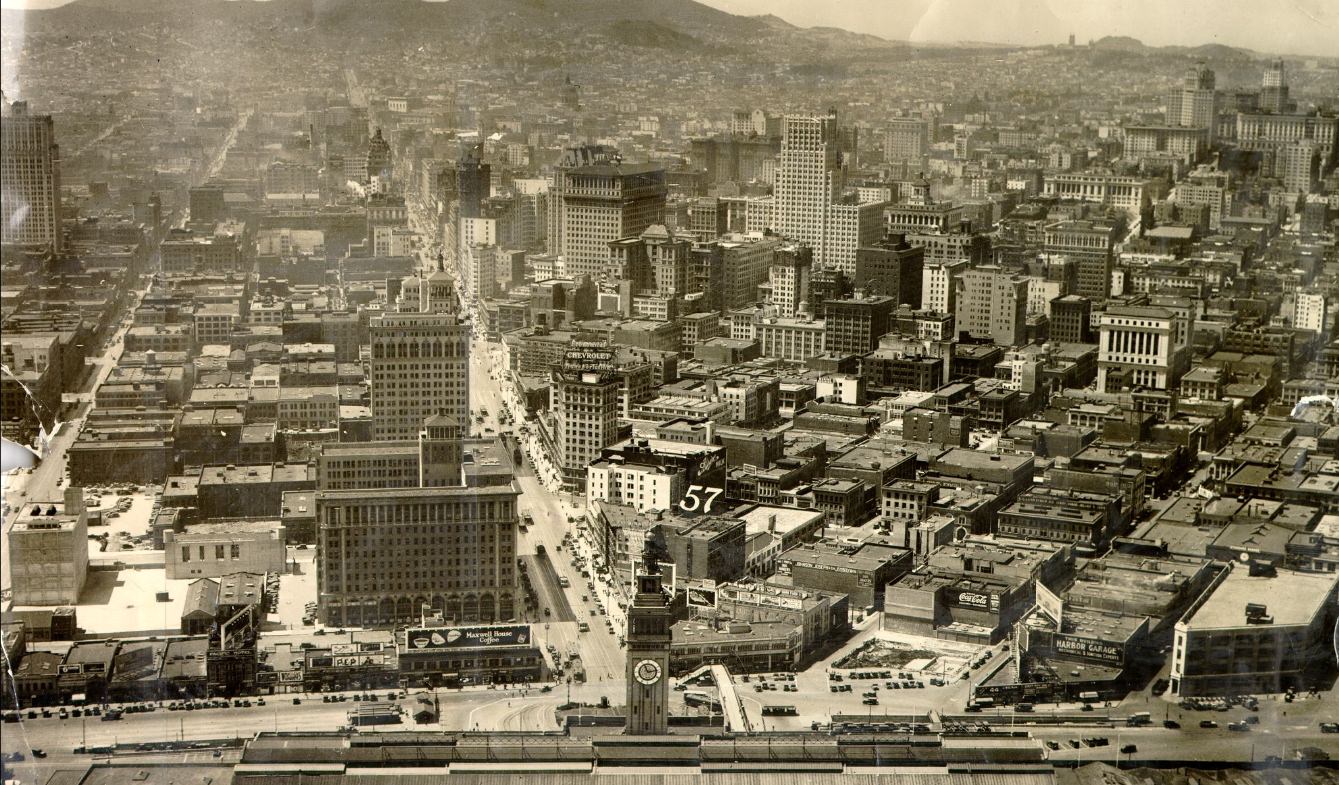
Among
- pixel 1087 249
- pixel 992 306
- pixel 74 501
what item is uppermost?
pixel 1087 249

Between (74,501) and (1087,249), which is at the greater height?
(1087,249)

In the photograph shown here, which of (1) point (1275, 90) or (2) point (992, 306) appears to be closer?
(2) point (992, 306)

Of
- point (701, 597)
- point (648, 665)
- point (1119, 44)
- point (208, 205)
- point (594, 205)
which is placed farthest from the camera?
point (594, 205)

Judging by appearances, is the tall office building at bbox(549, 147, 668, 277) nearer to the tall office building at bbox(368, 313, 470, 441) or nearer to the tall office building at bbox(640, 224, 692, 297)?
the tall office building at bbox(640, 224, 692, 297)

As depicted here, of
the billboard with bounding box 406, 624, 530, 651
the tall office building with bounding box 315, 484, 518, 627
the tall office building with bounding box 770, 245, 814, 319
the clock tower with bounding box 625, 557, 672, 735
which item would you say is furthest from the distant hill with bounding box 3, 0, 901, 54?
the clock tower with bounding box 625, 557, 672, 735

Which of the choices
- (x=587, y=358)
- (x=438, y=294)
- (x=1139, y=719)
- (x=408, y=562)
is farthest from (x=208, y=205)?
(x=1139, y=719)

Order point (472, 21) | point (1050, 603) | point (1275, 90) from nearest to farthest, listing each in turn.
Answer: point (1050, 603), point (472, 21), point (1275, 90)

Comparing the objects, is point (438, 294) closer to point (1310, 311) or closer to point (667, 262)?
point (667, 262)

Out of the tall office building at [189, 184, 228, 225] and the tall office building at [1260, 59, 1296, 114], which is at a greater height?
the tall office building at [1260, 59, 1296, 114]
